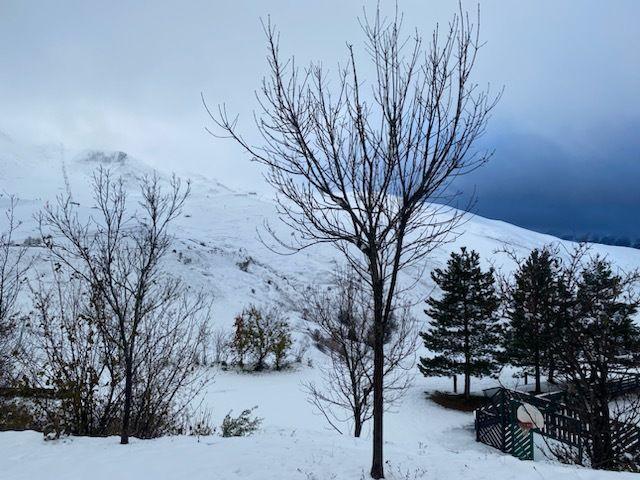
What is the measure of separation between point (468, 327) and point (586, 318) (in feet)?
49.9

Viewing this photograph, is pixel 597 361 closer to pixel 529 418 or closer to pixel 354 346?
pixel 529 418

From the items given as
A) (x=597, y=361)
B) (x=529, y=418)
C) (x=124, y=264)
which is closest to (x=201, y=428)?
(x=124, y=264)

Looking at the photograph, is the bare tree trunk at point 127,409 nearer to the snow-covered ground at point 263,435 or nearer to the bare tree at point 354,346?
the snow-covered ground at point 263,435

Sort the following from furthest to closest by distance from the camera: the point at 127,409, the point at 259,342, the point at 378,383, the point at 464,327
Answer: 1. the point at 259,342
2. the point at 464,327
3. the point at 127,409
4. the point at 378,383

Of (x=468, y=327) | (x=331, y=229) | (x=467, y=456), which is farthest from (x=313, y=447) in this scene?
(x=468, y=327)

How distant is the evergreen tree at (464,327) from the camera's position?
20.6 metres

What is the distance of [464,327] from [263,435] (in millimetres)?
14941

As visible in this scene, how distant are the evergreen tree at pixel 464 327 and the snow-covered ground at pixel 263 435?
7.09 feet

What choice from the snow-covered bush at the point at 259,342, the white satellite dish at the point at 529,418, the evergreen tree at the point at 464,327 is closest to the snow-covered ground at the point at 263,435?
the white satellite dish at the point at 529,418

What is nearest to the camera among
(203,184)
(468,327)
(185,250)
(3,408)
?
(3,408)

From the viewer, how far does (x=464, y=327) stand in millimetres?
20906

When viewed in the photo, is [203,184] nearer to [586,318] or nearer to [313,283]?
[313,283]

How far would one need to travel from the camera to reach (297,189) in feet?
15.6

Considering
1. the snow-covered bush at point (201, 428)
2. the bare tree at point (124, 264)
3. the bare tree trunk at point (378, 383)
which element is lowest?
the snow-covered bush at point (201, 428)
